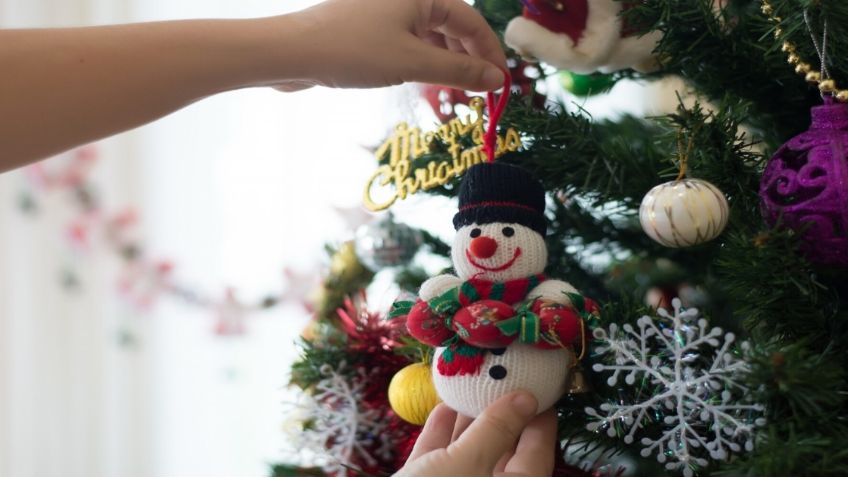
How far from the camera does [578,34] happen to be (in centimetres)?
57

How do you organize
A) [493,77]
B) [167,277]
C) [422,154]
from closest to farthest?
[493,77], [422,154], [167,277]

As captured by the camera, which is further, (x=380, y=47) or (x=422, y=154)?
(x=422, y=154)

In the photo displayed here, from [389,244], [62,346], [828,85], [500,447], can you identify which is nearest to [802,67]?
[828,85]

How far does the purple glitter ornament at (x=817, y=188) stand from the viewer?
1.38 feet

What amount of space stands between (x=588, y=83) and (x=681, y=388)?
31cm

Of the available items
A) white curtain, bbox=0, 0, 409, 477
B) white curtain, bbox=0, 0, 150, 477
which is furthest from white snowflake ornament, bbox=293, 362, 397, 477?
white curtain, bbox=0, 0, 150, 477

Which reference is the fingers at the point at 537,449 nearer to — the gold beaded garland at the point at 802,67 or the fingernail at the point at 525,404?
the fingernail at the point at 525,404

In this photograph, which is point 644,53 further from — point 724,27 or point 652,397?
point 652,397

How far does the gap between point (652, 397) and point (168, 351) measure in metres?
1.28

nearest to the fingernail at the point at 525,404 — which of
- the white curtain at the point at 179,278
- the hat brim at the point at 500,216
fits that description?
the hat brim at the point at 500,216

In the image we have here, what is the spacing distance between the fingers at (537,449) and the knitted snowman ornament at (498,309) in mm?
15

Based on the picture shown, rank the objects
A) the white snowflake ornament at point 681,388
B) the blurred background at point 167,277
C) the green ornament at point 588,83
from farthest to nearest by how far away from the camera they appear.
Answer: the blurred background at point 167,277 → the green ornament at point 588,83 → the white snowflake ornament at point 681,388

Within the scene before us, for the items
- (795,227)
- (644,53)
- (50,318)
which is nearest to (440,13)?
(644,53)

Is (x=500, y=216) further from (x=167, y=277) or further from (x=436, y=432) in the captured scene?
(x=167, y=277)
